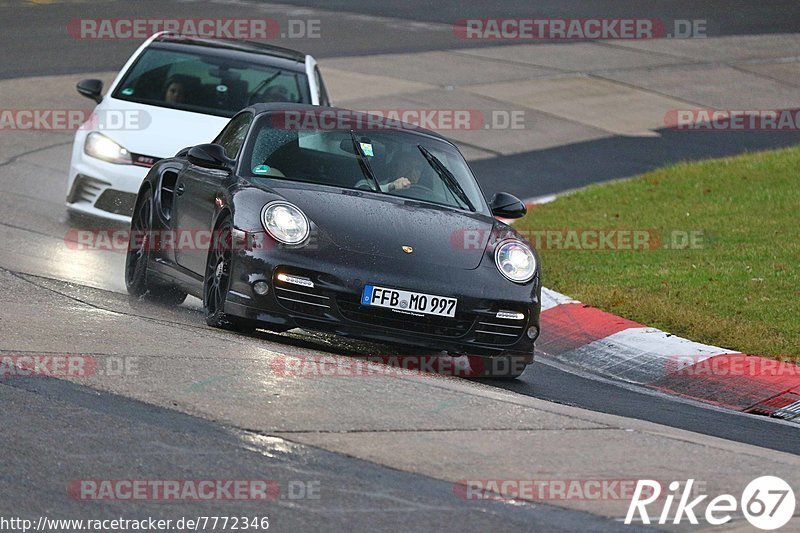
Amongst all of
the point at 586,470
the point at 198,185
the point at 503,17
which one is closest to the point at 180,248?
the point at 198,185

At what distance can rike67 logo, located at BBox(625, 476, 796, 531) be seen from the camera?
5.48 m

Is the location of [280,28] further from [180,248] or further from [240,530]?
[240,530]

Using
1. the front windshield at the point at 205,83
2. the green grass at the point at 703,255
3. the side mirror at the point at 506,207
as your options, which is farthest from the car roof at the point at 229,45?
the side mirror at the point at 506,207

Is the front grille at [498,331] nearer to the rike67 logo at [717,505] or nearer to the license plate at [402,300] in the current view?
the license plate at [402,300]

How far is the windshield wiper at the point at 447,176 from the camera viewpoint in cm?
923

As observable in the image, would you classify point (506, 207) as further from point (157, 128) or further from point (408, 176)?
point (157, 128)

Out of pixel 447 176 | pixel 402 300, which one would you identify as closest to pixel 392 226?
pixel 402 300

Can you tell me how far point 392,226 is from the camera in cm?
827

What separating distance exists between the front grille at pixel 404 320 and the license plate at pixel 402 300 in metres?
0.03

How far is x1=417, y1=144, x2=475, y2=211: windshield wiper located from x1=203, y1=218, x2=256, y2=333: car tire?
1.52 meters

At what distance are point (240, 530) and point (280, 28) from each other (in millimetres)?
22751

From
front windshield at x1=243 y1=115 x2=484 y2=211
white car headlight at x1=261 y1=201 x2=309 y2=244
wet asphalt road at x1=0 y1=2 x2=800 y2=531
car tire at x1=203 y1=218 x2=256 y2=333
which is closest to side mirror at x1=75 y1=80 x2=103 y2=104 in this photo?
wet asphalt road at x1=0 y1=2 x2=800 y2=531

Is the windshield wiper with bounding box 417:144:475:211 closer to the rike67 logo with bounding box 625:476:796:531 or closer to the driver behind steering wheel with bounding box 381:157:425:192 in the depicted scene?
the driver behind steering wheel with bounding box 381:157:425:192

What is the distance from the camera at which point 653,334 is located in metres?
10.0
